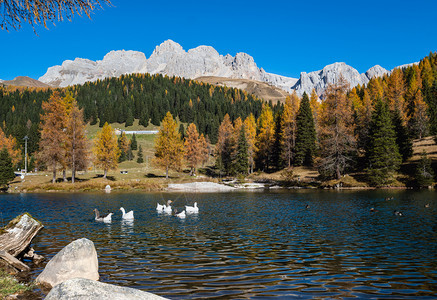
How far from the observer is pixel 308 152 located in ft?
237

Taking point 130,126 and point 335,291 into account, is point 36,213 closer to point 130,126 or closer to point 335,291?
point 335,291

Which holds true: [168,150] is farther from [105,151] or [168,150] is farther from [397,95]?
[397,95]

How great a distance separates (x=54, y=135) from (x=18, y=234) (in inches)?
2066

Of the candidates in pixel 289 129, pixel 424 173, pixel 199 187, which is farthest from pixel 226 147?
pixel 424 173

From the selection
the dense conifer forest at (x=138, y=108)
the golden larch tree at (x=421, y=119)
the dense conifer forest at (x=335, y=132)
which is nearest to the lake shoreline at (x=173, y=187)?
the dense conifer forest at (x=335, y=132)

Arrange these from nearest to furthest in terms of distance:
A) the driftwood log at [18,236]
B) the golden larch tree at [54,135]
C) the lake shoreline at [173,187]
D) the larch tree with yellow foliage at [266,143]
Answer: the driftwood log at [18,236]
the lake shoreline at [173,187]
the golden larch tree at [54,135]
the larch tree with yellow foliage at [266,143]

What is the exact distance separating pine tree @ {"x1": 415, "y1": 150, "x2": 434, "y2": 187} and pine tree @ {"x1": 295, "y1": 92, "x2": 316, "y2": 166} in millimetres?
23397

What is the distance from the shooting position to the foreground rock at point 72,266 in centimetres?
995

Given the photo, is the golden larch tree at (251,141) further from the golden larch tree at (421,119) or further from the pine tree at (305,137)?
the golden larch tree at (421,119)

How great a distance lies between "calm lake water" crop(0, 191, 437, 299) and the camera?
381 inches

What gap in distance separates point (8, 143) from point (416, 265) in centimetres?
12000

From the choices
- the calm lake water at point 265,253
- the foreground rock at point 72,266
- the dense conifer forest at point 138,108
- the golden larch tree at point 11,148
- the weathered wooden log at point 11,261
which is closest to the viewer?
the calm lake water at point 265,253

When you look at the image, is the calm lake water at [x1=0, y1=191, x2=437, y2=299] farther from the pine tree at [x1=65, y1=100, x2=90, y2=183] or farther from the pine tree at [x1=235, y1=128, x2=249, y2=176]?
the pine tree at [x1=235, y1=128, x2=249, y2=176]

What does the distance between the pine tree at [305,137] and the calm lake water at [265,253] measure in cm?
4686
